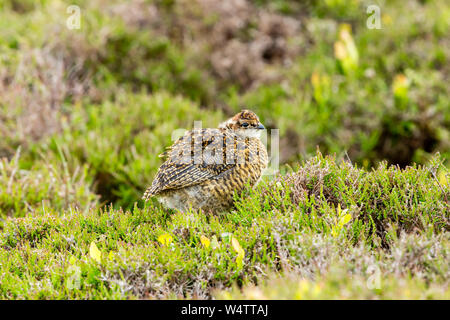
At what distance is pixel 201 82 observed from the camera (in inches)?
329

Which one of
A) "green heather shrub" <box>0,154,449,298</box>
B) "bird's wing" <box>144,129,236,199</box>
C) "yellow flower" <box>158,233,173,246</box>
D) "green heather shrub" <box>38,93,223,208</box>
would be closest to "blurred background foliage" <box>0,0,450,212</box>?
"green heather shrub" <box>38,93,223,208</box>

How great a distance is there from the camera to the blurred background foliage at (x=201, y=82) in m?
5.87

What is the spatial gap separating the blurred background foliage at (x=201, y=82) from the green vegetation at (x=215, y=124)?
29 mm

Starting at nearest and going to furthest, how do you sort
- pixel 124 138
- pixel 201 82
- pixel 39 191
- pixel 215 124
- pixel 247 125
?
pixel 247 125 → pixel 39 191 → pixel 124 138 → pixel 215 124 → pixel 201 82

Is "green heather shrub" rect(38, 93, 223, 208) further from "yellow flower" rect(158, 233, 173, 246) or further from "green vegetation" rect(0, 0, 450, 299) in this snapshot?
"yellow flower" rect(158, 233, 173, 246)

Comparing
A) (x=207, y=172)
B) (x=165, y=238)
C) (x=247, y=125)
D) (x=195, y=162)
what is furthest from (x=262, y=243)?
(x=247, y=125)

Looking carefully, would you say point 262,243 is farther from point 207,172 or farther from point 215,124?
point 215,124

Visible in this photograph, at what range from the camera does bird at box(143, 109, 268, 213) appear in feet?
12.6

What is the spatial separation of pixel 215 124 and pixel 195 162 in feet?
8.38

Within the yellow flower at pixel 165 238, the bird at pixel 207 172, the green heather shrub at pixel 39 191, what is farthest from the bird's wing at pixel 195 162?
the green heather shrub at pixel 39 191

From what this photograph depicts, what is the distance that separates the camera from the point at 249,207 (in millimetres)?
3570

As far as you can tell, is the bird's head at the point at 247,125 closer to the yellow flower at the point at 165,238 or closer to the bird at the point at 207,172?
the bird at the point at 207,172

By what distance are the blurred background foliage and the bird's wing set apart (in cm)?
131
